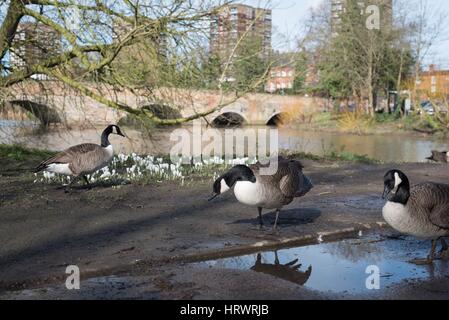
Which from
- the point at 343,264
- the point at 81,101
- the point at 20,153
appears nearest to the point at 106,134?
the point at 81,101

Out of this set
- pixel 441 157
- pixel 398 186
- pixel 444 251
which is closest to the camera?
pixel 398 186

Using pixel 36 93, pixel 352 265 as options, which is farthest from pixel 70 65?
pixel 352 265

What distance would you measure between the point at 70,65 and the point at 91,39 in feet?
3.14

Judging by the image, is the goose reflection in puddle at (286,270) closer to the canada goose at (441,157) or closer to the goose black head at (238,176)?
the goose black head at (238,176)

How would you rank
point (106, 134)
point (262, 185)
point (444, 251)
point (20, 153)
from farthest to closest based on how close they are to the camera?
1. point (20, 153)
2. point (106, 134)
3. point (262, 185)
4. point (444, 251)

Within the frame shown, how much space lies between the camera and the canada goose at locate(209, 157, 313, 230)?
6844 mm

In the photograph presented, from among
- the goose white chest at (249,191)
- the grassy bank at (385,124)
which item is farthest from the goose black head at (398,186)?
the grassy bank at (385,124)

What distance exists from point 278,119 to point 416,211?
57825 millimetres

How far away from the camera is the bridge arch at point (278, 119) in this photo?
60544 millimetres

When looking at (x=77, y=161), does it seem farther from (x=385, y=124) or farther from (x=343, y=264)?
(x=385, y=124)

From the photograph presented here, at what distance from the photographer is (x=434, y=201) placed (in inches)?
247

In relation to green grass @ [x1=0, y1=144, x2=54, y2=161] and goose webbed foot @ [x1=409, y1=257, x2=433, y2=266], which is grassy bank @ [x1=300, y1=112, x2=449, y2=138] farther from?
goose webbed foot @ [x1=409, y1=257, x2=433, y2=266]

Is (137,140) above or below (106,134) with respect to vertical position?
below
